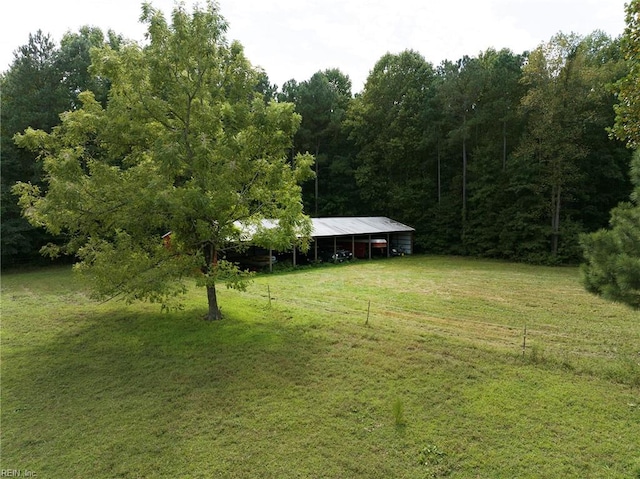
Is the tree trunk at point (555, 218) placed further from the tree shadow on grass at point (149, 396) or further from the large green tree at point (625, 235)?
the tree shadow on grass at point (149, 396)

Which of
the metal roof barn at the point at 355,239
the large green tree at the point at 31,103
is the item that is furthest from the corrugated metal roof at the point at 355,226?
the large green tree at the point at 31,103

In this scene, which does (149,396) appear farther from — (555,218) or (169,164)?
(555,218)

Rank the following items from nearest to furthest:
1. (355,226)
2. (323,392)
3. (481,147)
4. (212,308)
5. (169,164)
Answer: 1. (323,392)
2. (169,164)
3. (212,308)
4. (355,226)
5. (481,147)

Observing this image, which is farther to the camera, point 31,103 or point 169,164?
point 31,103

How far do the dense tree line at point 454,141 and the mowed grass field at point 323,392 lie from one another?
13.0m

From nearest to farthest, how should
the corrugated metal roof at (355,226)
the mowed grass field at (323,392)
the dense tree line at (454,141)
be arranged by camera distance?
the mowed grass field at (323,392)
the dense tree line at (454,141)
the corrugated metal roof at (355,226)

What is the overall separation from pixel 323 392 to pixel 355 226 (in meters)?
A: 19.3

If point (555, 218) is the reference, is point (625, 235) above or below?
below

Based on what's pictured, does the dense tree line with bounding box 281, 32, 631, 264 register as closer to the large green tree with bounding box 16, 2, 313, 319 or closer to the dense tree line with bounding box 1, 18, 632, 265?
the dense tree line with bounding box 1, 18, 632, 265

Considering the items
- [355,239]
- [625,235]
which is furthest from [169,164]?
[355,239]

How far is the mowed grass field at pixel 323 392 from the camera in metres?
4.26

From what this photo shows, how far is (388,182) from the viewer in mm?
31312

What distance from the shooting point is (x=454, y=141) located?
2709 cm

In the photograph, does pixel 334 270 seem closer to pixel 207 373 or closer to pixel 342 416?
pixel 207 373
